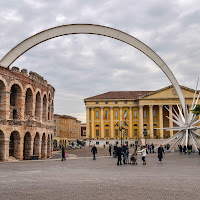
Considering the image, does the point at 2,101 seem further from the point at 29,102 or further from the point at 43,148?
the point at 43,148

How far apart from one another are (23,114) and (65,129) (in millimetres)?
Answer: 93185

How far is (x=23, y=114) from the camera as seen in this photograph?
3225cm

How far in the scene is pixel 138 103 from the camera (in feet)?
333

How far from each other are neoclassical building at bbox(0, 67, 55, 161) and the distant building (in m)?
67.6

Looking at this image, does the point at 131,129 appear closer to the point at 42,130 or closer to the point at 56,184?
the point at 42,130

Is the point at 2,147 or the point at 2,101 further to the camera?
the point at 2,101

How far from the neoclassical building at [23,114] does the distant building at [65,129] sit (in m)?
67.6

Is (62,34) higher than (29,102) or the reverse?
higher

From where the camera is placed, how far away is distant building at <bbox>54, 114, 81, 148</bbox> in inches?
4514

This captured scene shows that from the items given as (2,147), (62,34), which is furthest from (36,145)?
(62,34)

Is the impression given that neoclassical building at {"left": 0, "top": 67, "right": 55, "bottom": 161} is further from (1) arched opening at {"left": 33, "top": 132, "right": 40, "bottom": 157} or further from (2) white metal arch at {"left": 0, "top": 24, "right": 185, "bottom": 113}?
(2) white metal arch at {"left": 0, "top": 24, "right": 185, "bottom": 113}

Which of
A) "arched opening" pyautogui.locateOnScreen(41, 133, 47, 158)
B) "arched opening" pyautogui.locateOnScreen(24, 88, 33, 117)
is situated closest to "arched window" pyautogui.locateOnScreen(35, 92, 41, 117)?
"arched opening" pyautogui.locateOnScreen(24, 88, 33, 117)

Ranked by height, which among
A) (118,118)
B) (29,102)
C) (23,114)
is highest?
(118,118)

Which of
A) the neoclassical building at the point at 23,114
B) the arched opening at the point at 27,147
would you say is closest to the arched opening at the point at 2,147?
the neoclassical building at the point at 23,114
